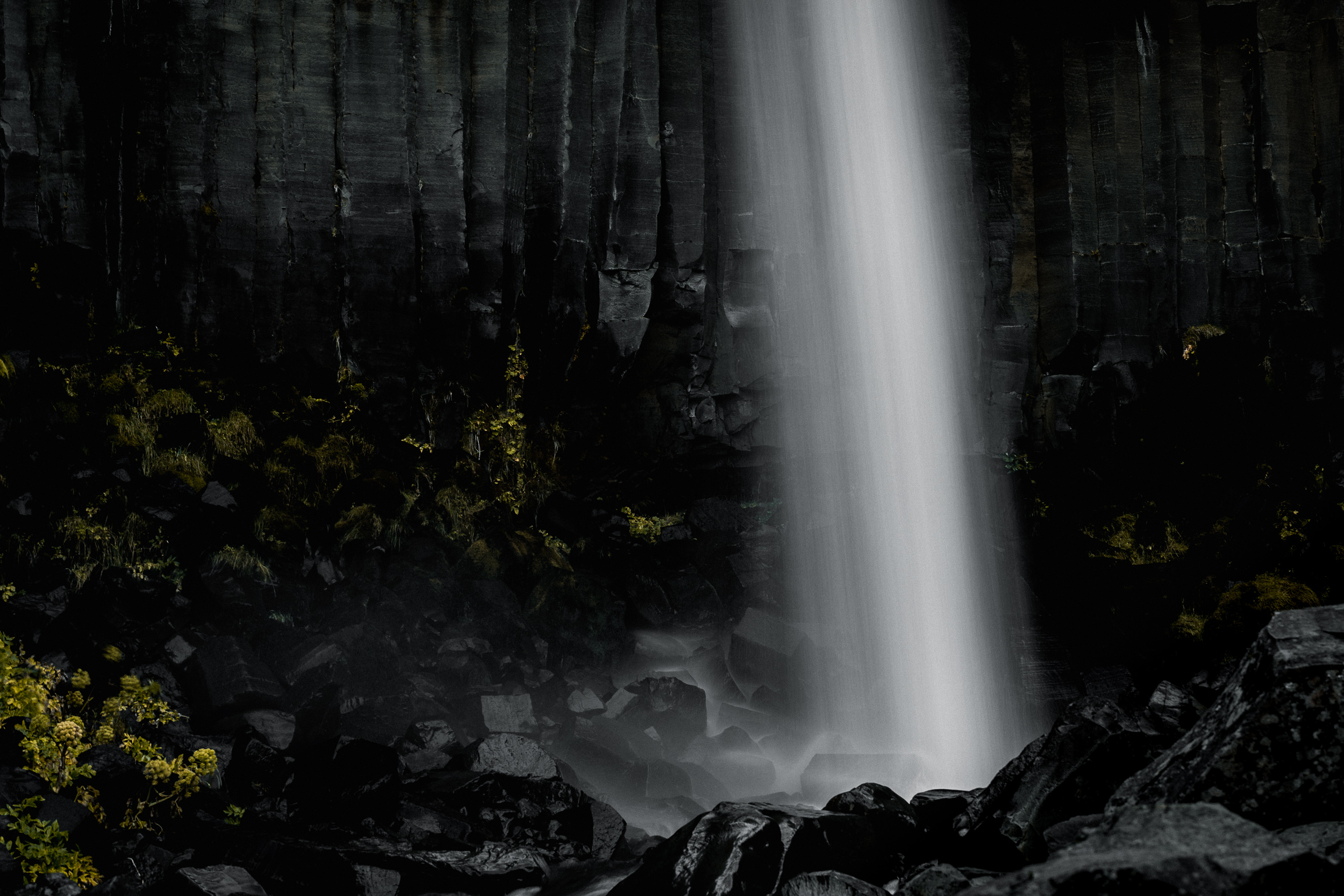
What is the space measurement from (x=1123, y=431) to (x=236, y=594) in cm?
1060

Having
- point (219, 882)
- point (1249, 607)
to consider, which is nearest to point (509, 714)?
point (219, 882)

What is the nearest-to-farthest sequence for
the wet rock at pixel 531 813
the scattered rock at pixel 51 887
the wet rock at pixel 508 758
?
the scattered rock at pixel 51 887
the wet rock at pixel 531 813
the wet rock at pixel 508 758

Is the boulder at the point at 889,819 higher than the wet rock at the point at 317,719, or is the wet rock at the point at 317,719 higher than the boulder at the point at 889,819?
the wet rock at the point at 317,719

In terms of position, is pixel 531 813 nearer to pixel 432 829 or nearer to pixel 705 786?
pixel 432 829

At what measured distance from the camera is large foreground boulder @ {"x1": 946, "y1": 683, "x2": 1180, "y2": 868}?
551 cm

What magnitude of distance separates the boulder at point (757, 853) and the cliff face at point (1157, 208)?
6.85 meters

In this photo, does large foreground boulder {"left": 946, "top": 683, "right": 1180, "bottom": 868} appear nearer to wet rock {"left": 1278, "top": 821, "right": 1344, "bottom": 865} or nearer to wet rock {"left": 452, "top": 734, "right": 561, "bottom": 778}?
wet rock {"left": 1278, "top": 821, "right": 1344, "bottom": 865}

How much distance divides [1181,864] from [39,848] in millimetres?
6456

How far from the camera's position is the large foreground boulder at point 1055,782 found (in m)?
5.51

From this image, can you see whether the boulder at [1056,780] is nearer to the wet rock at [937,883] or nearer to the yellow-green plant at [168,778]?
the wet rock at [937,883]

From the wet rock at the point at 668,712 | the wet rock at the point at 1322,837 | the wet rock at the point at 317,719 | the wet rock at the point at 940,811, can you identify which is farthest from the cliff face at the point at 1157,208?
the wet rock at the point at 317,719

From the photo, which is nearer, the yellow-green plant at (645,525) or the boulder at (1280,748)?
the boulder at (1280,748)

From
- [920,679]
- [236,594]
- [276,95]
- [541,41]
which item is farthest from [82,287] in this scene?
[920,679]

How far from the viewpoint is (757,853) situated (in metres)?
5.18
